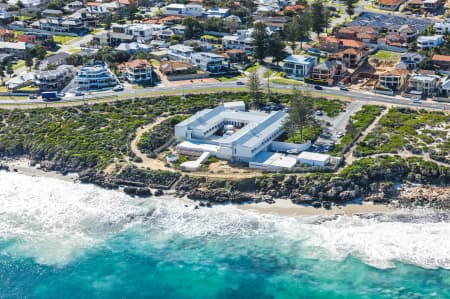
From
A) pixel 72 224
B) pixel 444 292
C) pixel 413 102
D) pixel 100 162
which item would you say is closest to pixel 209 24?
pixel 413 102

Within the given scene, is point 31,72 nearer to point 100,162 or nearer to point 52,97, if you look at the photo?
point 52,97

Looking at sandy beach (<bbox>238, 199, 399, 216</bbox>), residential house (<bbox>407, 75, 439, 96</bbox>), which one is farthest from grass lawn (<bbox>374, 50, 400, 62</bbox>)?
sandy beach (<bbox>238, 199, 399, 216</bbox>)

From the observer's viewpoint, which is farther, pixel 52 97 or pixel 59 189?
pixel 52 97

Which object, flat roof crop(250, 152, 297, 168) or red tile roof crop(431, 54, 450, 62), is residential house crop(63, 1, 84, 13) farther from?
flat roof crop(250, 152, 297, 168)

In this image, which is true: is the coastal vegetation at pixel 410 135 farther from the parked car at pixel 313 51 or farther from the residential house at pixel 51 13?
the residential house at pixel 51 13

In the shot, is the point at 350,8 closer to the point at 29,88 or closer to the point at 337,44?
the point at 337,44

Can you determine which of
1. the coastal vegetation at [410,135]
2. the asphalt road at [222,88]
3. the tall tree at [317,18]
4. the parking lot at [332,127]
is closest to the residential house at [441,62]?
the asphalt road at [222,88]

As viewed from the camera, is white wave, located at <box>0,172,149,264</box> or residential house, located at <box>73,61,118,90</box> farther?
residential house, located at <box>73,61,118,90</box>
